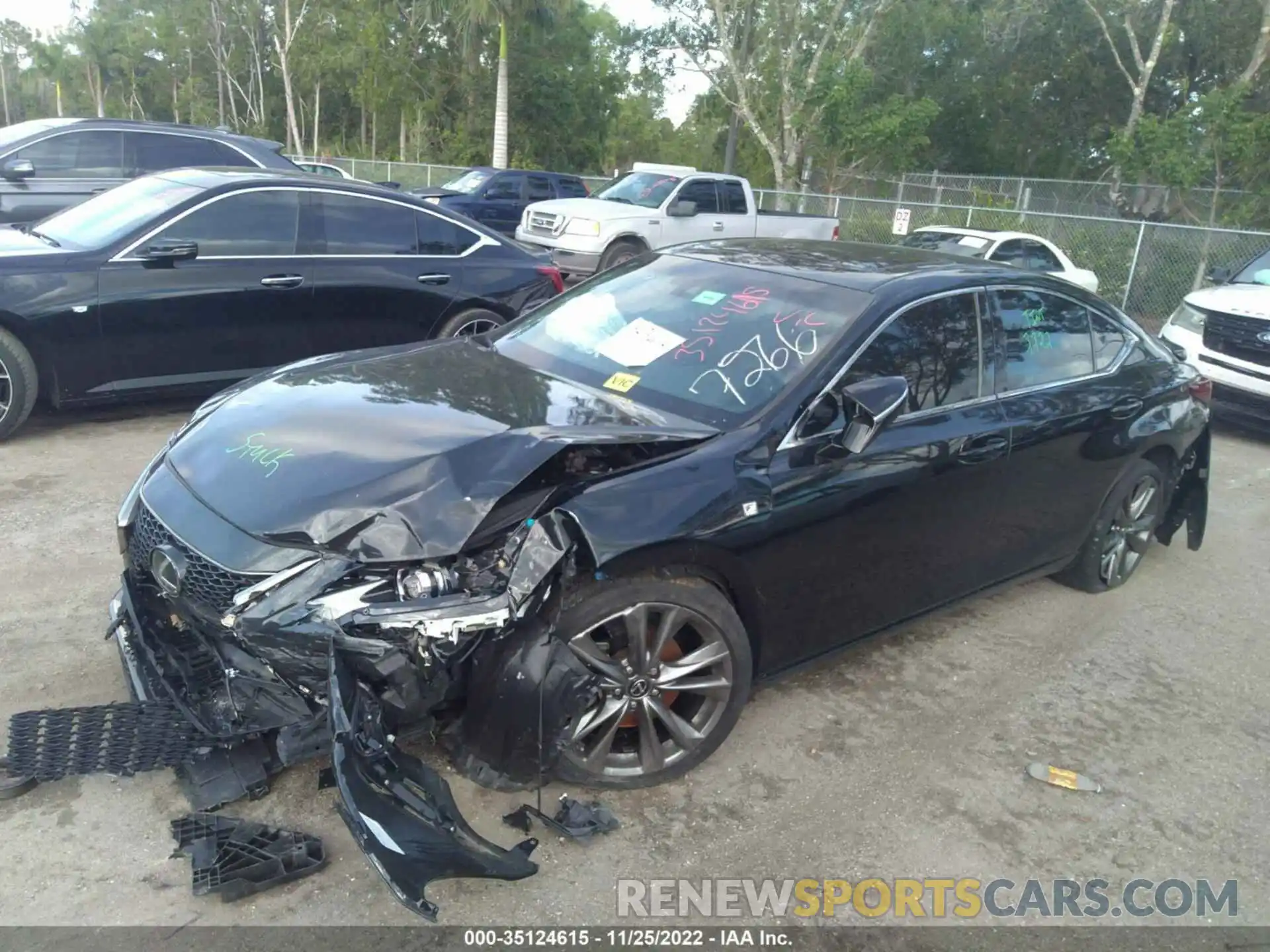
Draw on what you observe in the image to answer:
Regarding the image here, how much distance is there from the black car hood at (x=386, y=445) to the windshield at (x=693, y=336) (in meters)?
0.17

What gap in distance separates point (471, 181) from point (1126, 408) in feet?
56.1

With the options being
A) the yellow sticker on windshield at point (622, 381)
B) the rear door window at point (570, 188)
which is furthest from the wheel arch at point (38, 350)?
the rear door window at point (570, 188)

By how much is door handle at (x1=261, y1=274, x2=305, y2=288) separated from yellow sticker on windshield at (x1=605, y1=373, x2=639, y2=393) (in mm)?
3585

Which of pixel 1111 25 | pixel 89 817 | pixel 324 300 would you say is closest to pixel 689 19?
pixel 1111 25

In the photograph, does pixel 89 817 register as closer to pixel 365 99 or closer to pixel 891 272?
pixel 891 272

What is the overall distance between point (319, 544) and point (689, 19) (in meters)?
32.1

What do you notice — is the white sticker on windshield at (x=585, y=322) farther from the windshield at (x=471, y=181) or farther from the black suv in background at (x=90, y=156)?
the windshield at (x=471, y=181)

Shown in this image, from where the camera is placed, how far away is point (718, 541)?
10.6 ft

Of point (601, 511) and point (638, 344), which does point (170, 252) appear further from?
point (601, 511)

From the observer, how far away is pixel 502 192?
1948 cm

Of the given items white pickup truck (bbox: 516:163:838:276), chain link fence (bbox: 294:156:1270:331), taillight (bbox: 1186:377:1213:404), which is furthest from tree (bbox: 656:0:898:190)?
taillight (bbox: 1186:377:1213:404)

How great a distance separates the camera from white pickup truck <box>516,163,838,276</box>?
14.5 meters

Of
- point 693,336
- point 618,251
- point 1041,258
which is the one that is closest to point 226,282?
point 693,336

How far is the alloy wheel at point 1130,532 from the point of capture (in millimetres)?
5215
